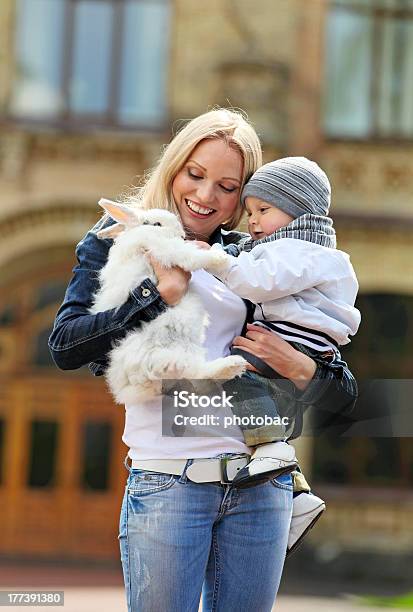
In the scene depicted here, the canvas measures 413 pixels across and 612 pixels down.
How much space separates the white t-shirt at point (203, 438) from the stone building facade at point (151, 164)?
965cm

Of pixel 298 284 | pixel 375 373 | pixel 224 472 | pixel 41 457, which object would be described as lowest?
pixel 41 457

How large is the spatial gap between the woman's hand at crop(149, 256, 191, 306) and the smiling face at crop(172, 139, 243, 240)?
0.25m

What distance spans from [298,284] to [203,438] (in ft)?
1.55

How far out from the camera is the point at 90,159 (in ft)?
42.3

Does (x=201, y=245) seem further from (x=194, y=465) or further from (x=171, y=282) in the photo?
(x=194, y=465)

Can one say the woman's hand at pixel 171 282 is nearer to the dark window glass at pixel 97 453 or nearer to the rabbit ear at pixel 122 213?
the rabbit ear at pixel 122 213

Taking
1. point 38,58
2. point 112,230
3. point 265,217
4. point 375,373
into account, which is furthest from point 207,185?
point 375,373

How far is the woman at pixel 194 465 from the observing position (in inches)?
112

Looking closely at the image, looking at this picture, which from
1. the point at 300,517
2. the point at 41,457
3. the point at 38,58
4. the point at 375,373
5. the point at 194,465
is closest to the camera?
the point at 194,465

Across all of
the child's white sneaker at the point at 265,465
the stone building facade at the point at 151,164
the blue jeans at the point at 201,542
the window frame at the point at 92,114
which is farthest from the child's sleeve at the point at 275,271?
the window frame at the point at 92,114

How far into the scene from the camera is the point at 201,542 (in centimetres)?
287

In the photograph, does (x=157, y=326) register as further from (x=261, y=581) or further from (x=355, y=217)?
(x=355, y=217)

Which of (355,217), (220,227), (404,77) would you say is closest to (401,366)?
(355,217)

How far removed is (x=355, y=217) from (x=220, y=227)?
988 centimetres
